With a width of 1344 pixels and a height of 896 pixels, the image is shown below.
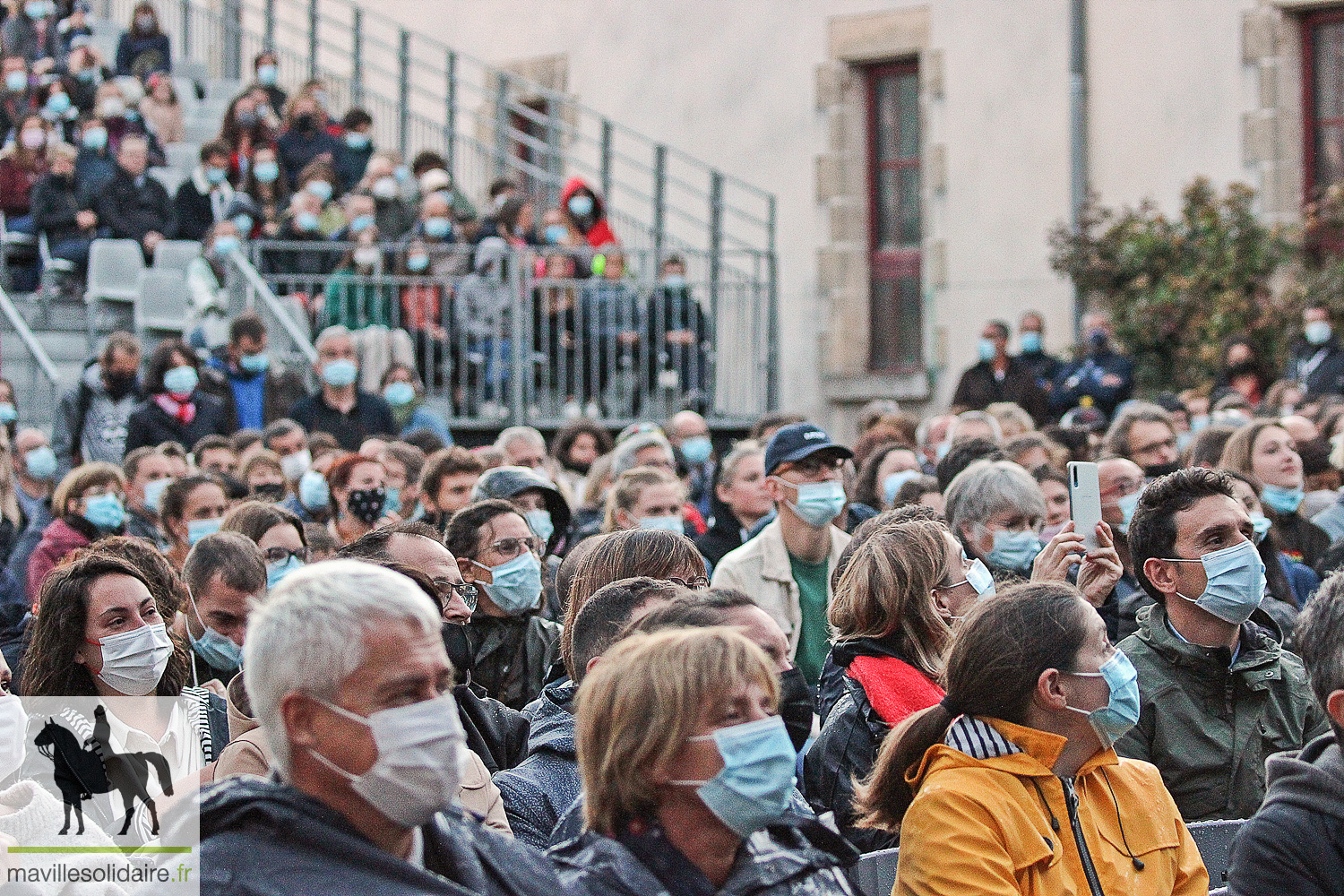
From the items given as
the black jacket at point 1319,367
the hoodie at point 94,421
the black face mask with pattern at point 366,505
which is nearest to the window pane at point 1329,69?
the black jacket at point 1319,367

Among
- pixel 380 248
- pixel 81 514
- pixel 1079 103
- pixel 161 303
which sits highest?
pixel 1079 103

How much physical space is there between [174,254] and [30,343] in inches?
80.5

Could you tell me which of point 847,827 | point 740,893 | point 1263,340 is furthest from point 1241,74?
point 740,893

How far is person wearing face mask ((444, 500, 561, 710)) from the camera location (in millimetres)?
6191

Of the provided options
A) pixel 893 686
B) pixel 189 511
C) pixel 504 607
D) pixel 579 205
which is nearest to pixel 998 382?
pixel 579 205

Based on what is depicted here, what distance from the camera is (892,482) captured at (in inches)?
350

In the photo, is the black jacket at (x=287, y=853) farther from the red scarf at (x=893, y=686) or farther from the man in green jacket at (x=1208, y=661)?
the man in green jacket at (x=1208, y=661)

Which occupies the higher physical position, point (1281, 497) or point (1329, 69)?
point (1329, 69)

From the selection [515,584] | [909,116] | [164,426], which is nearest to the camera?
[515,584]

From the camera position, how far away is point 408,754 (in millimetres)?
3033

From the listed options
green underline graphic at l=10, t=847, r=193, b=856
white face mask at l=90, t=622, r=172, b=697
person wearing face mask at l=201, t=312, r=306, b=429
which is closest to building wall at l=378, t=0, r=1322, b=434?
person wearing face mask at l=201, t=312, r=306, b=429

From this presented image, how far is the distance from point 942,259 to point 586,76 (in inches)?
211

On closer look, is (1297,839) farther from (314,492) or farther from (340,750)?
(314,492)

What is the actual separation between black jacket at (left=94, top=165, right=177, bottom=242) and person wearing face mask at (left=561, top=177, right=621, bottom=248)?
3.54 meters
